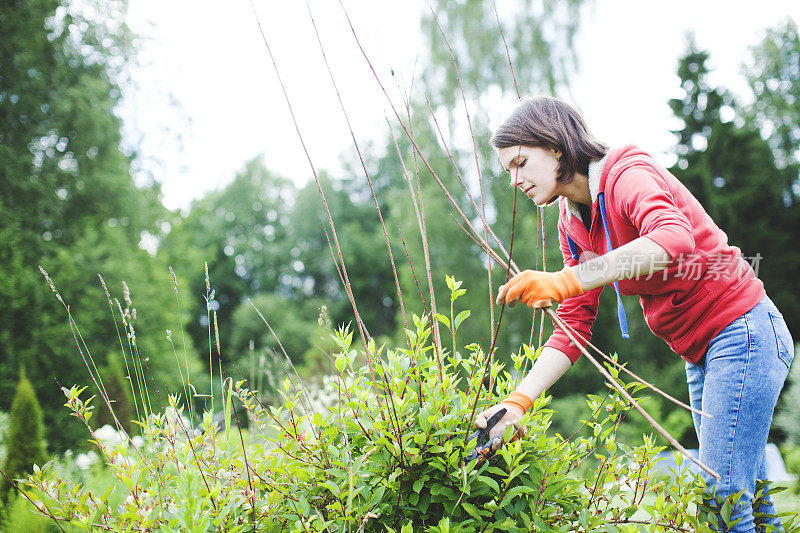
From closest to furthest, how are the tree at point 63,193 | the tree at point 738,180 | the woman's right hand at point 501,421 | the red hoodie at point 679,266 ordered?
the woman's right hand at point 501,421
the red hoodie at point 679,266
the tree at point 63,193
the tree at point 738,180

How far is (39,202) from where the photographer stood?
11344 mm

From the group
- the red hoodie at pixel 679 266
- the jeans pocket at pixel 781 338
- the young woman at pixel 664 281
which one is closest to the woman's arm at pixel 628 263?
the young woman at pixel 664 281

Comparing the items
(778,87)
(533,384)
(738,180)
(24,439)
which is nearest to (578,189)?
(533,384)

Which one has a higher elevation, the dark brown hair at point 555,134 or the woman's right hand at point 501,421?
the dark brown hair at point 555,134

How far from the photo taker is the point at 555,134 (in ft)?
Answer: 5.13

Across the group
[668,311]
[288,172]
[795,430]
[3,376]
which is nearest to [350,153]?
[288,172]

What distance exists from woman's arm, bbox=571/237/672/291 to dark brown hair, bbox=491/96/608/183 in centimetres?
42

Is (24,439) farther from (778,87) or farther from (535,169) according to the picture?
(778,87)

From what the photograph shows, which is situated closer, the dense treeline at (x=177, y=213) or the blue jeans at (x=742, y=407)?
the blue jeans at (x=742, y=407)

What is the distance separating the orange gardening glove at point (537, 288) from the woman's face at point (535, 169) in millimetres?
377

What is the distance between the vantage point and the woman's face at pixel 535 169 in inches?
61.6

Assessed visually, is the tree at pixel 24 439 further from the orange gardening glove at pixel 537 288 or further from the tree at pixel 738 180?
the tree at pixel 738 180

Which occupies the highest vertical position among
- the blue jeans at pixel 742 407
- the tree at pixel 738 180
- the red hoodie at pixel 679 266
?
the red hoodie at pixel 679 266

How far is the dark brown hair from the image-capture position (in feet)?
5.12
